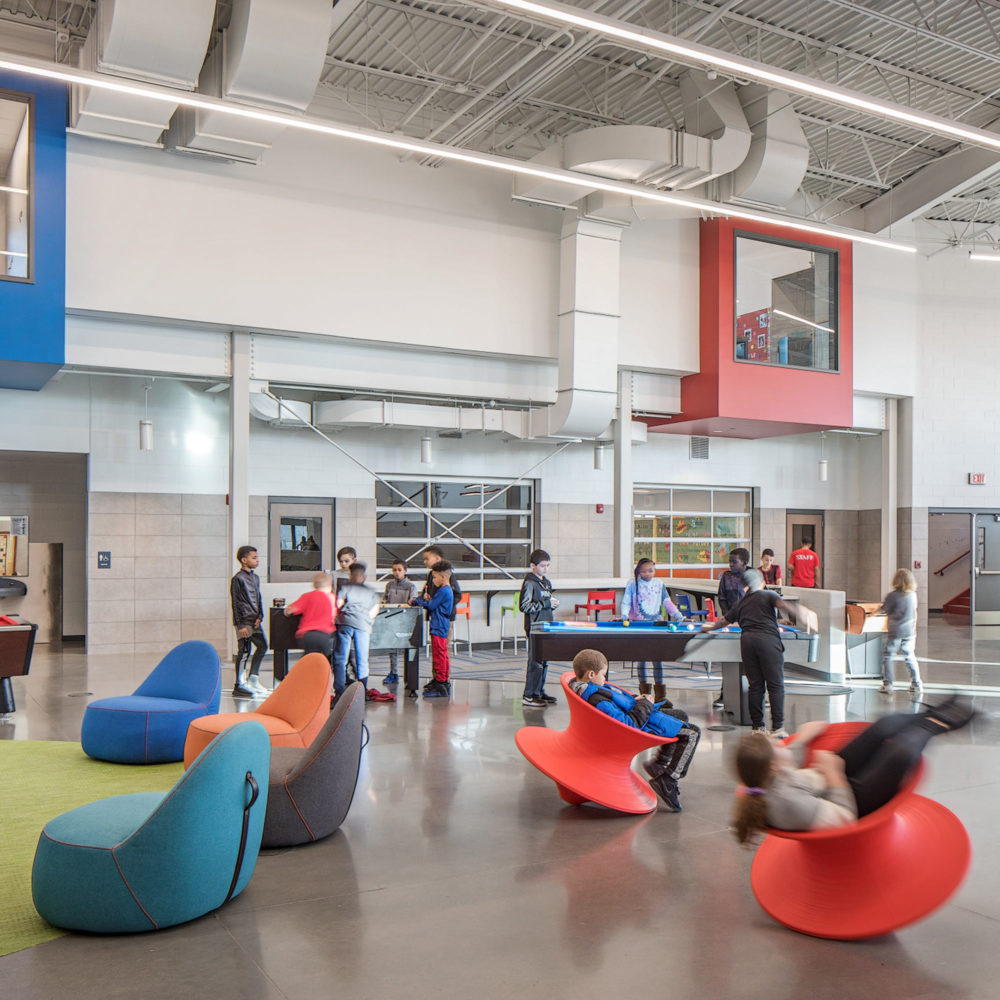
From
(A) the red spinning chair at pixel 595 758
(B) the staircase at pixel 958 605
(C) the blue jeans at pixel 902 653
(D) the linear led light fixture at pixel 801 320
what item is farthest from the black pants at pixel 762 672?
(B) the staircase at pixel 958 605

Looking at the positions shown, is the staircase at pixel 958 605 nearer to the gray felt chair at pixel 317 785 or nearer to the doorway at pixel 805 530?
the doorway at pixel 805 530

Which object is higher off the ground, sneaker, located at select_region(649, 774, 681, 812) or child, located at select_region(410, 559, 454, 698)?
child, located at select_region(410, 559, 454, 698)

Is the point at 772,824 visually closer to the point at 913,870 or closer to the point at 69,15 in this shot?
the point at 913,870

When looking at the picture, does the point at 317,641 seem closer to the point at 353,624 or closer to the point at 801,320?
the point at 353,624

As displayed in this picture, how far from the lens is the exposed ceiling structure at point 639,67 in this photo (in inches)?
380

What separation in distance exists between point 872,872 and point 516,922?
1465 mm

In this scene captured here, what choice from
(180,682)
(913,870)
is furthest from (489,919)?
(180,682)

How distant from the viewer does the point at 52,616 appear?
13109mm

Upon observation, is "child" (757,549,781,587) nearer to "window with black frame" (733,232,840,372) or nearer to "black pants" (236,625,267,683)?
"window with black frame" (733,232,840,372)

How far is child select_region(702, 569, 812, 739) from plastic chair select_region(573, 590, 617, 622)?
17.5 ft

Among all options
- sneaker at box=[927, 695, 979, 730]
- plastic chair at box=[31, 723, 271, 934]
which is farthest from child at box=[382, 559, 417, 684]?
sneaker at box=[927, 695, 979, 730]

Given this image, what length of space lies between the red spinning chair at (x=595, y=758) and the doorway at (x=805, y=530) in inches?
480

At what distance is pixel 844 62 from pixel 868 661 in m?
6.56

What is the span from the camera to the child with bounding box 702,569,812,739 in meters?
7.43
